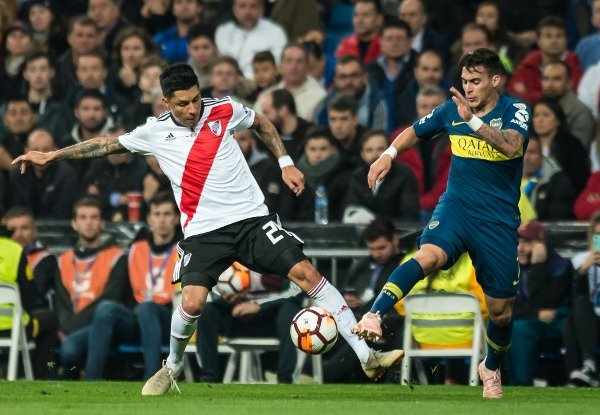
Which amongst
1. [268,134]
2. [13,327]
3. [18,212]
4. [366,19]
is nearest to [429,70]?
[366,19]

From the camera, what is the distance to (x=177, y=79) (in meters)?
11.4

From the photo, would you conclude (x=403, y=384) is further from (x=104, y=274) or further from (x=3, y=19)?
(x=3, y=19)

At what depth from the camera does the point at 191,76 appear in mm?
Answer: 11406

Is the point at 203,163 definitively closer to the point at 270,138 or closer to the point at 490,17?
the point at 270,138

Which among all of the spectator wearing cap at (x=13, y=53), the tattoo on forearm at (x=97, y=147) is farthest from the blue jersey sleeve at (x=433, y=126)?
the spectator wearing cap at (x=13, y=53)

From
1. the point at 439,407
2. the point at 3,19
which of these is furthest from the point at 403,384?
the point at 3,19

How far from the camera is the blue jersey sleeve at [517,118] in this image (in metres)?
10.9

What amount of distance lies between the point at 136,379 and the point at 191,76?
514cm

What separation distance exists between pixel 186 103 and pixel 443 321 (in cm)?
382

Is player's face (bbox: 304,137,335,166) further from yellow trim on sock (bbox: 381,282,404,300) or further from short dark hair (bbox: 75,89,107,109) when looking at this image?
yellow trim on sock (bbox: 381,282,404,300)

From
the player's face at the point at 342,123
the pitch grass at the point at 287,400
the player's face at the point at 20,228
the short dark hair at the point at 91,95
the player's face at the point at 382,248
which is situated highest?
the short dark hair at the point at 91,95

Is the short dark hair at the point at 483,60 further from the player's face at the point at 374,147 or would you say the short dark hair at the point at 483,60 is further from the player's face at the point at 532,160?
the player's face at the point at 374,147

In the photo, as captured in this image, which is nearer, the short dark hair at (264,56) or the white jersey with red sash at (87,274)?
the white jersey with red sash at (87,274)

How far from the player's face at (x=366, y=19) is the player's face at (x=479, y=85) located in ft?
26.2
